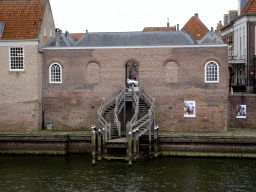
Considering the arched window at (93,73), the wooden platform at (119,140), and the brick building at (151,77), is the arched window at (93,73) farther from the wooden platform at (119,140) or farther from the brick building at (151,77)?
the wooden platform at (119,140)

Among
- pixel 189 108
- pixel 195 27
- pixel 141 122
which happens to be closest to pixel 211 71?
pixel 189 108

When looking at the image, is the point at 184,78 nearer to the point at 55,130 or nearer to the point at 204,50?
the point at 204,50

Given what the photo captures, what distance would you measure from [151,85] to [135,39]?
425 centimetres

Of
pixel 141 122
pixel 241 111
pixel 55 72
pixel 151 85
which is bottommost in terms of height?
pixel 141 122

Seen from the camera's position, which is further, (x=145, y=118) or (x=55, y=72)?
(x=55, y=72)

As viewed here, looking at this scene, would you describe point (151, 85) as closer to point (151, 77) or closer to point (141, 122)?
point (151, 77)

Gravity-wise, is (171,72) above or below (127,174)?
above

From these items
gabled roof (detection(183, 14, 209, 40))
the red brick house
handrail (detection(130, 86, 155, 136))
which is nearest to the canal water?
handrail (detection(130, 86, 155, 136))

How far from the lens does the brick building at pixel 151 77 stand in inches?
1316

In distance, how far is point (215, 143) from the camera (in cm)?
2934

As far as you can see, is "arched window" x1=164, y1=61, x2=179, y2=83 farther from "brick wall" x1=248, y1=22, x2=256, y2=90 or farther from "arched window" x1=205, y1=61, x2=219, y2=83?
"brick wall" x1=248, y1=22, x2=256, y2=90

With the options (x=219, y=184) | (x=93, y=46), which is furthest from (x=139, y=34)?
(x=219, y=184)

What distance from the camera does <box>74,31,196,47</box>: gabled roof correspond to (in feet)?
114

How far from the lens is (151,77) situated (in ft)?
111
